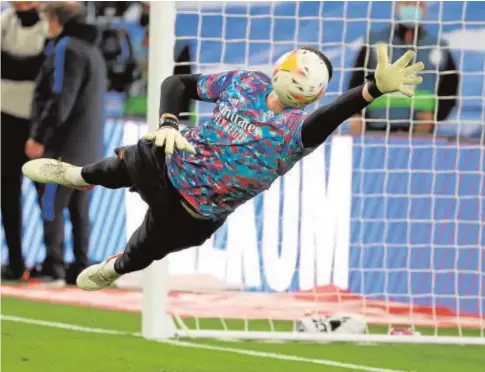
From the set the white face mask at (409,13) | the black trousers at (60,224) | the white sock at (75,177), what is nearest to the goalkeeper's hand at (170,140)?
the white sock at (75,177)

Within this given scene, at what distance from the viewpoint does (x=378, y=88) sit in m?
5.82

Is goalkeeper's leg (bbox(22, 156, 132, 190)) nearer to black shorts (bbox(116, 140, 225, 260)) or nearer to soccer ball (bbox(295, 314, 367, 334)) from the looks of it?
black shorts (bbox(116, 140, 225, 260))

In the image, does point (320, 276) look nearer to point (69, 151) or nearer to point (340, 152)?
point (340, 152)

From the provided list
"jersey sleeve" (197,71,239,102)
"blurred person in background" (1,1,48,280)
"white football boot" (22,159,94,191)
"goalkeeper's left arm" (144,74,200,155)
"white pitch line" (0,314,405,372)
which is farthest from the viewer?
"blurred person in background" (1,1,48,280)

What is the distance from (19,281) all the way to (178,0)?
3.16 meters

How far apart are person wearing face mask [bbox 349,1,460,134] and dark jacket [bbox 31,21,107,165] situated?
2375mm

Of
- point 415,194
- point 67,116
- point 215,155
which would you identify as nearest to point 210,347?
point 415,194

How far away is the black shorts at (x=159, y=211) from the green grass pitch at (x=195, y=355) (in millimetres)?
1752

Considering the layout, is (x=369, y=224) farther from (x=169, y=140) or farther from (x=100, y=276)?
(x=169, y=140)

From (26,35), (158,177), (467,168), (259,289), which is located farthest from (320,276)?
(158,177)

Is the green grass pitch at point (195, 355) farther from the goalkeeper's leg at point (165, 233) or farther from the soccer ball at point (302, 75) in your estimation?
the soccer ball at point (302, 75)

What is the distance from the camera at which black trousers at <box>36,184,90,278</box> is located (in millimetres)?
11883

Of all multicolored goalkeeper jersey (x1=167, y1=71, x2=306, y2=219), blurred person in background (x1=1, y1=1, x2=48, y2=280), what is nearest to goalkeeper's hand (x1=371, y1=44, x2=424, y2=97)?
multicolored goalkeeper jersey (x1=167, y1=71, x2=306, y2=219)

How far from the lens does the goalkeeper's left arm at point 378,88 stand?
19.1 feet
